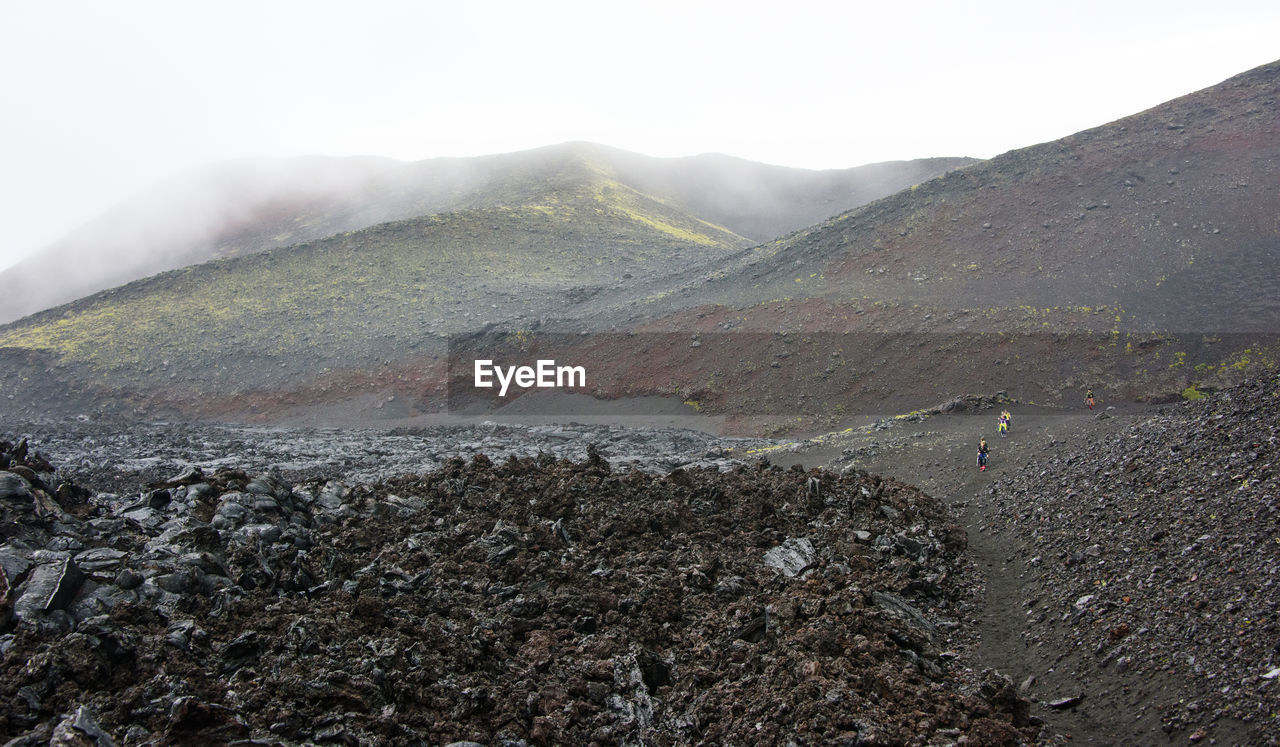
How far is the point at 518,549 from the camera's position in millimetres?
11633

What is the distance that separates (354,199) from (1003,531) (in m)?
91.4

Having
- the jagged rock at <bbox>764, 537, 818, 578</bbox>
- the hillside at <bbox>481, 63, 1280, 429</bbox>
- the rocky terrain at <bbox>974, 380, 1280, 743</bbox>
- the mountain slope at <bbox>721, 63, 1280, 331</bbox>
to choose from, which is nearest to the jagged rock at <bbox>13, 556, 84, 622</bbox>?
the jagged rock at <bbox>764, 537, 818, 578</bbox>

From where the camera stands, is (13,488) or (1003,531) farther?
(1003,531)

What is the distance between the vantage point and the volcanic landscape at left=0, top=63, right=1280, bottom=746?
24.5 ft

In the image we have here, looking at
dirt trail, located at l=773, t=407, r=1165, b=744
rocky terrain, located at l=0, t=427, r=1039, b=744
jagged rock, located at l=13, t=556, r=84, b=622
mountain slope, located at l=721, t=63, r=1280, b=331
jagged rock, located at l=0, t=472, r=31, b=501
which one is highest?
mountain slope, located at l=721, t=63, r=1280, b=331

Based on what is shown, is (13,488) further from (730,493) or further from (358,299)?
(358,299)

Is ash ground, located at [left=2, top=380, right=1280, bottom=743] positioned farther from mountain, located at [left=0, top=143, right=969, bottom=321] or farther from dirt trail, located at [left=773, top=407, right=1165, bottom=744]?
mountain, located at [left=0, top=143, right=969, bottom=321]

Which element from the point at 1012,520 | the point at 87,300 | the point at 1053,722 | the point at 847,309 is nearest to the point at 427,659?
the point at 1053,722

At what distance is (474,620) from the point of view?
9555mm

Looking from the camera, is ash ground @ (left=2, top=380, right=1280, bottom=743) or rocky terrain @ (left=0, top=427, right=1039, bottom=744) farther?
ash ground @ (left=2, top=380, right=1280, bottom=743)

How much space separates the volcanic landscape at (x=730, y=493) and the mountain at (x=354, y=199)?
35.4 m

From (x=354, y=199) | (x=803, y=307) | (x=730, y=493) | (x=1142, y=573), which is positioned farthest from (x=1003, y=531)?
(x=354, y=199)

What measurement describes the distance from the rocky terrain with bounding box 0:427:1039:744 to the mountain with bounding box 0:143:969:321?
66157 mm

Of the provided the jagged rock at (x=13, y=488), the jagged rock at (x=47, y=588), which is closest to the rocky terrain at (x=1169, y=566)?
the jagged rock at (x=47, y=588)
